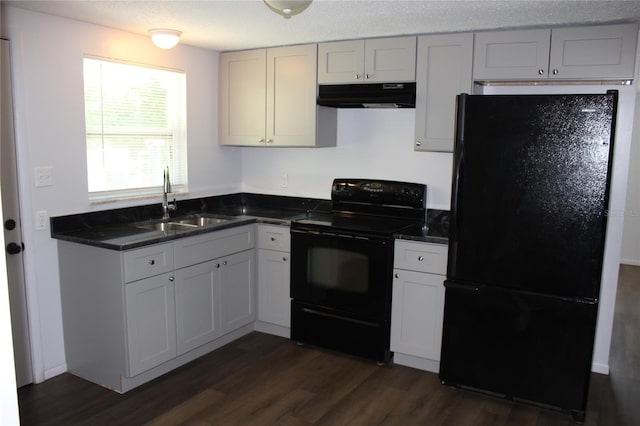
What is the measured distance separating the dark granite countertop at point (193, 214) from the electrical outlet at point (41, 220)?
0.04 m

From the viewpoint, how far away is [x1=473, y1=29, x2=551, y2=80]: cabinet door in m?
3.16

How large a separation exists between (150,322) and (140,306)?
143 mm

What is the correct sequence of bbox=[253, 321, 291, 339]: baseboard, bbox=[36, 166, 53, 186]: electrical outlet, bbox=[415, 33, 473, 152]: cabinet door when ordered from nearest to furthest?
bbox=[36, 166, 53, 186]: electrical outlet < bbox=[415, 33, 473, 152]: cabinet door < bbox=[253, 321, 291, 339]: baseboard

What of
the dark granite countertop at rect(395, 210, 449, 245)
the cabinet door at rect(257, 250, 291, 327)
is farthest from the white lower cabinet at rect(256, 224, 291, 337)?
the dark granite countertop at rect(395, 210, 449, 245)

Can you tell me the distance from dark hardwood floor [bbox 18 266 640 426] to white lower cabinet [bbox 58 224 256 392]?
12cm

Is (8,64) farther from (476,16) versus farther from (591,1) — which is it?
(591,1)

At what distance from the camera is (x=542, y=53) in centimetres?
315

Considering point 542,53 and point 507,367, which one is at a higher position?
point 542,53

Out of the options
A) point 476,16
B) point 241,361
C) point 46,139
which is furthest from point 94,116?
point 476,16

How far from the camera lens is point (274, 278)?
3990 millimetres

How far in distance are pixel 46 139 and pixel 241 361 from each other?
73.9 inches

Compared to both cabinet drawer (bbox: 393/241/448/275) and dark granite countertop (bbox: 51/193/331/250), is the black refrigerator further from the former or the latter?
dark granite countertop (bbox: 51/193/331/250)

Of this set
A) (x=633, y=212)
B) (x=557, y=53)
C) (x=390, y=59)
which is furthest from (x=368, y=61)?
(x=633, y=212)

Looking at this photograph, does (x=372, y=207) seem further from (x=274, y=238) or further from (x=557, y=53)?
(x=557, y=53)
